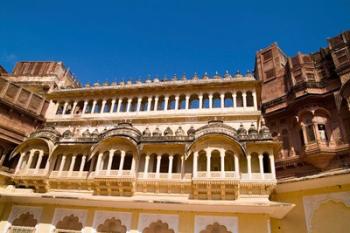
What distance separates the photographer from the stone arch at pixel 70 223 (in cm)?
1605

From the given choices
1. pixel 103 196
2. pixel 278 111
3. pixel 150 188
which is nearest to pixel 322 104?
pixel 278 111

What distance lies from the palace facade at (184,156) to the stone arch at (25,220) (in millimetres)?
64

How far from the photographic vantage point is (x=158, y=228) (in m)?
15.4

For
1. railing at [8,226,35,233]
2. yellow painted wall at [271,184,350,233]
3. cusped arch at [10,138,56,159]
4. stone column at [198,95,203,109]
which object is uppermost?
stone column at [198,95,203,109]

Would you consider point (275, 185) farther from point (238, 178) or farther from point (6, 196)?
point (6, 196)

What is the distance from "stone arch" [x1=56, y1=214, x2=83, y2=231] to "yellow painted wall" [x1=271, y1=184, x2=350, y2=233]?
38.3ft

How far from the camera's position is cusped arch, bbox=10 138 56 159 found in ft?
60.3

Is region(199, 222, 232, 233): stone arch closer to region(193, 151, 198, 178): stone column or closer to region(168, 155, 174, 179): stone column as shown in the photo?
region(193, 151, 198, 178): stone column

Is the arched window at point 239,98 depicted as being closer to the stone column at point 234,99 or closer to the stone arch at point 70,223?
the stone column at point 234,99

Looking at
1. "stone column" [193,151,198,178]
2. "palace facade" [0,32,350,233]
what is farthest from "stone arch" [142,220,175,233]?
"stone column" [193,151,198,178]

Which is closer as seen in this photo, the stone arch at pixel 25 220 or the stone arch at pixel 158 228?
the stone arch at pixel 158 228

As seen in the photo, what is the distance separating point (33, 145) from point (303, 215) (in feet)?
60.1

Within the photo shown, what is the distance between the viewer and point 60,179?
17312 mm

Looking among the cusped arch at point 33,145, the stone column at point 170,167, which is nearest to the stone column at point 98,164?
the cusped arch at point 33,145
